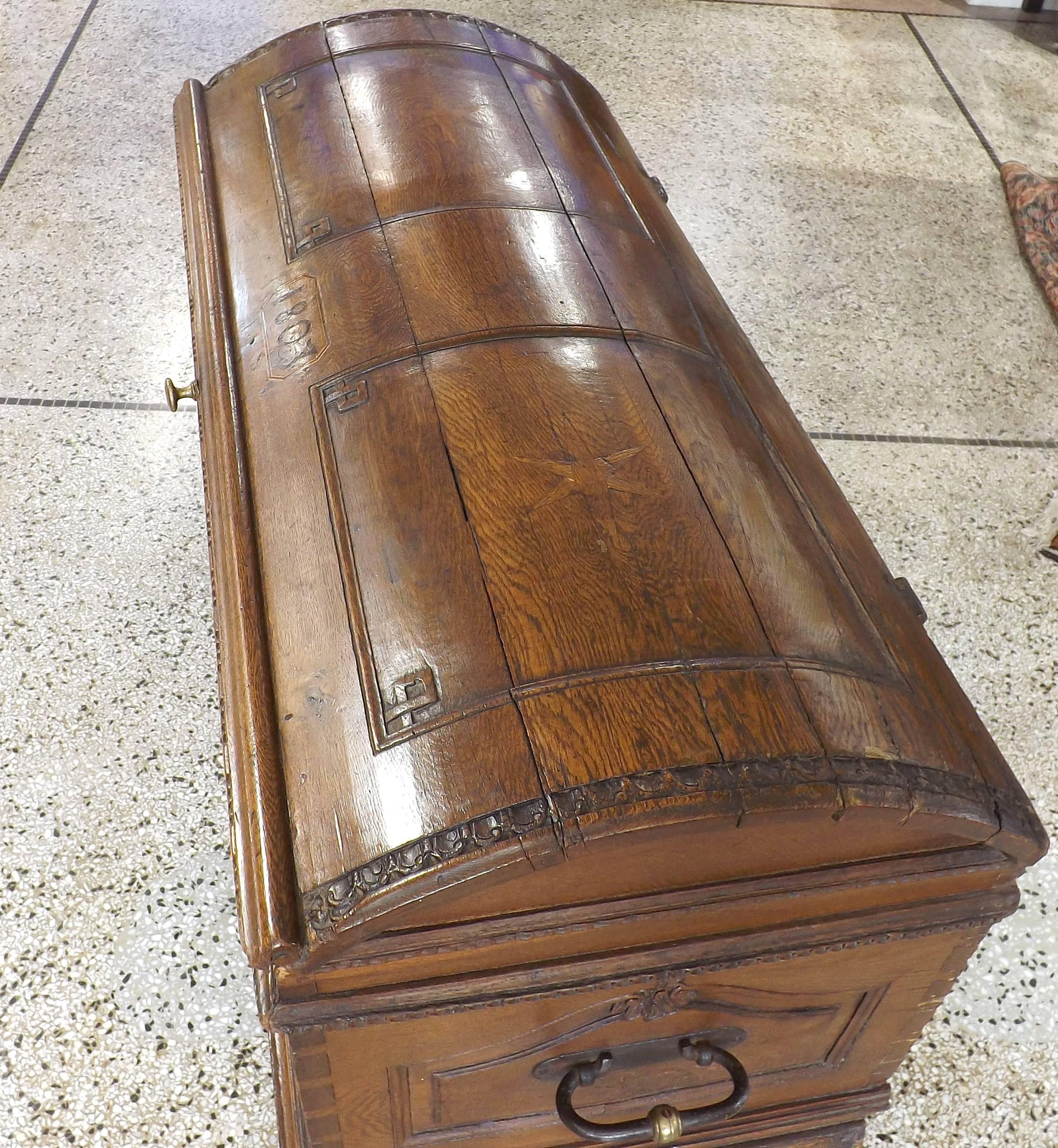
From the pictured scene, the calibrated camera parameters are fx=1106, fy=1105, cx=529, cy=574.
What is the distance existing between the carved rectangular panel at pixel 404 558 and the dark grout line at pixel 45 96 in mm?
2304

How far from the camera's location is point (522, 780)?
3.05 feet

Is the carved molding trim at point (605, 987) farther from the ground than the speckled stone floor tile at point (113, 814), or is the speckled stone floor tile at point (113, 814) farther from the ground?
the carved molding trim at point (605, 987)

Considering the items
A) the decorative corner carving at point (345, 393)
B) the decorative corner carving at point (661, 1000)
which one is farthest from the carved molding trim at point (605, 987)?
the decorative corner carving at point (345, 393)

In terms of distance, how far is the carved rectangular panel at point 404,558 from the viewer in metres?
1.01

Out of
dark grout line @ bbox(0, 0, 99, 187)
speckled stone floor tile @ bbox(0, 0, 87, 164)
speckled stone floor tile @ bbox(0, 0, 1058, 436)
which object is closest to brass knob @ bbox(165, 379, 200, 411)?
speckled stone floor tile @ bbox(0, 0, 1058, 436)

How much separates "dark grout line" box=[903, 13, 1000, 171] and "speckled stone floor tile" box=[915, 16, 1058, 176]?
15mm

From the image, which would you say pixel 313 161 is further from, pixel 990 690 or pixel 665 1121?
pixel 990 690

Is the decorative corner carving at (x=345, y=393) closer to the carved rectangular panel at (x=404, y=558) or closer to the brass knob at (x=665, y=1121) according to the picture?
the carved rectangular panel at (x=404, y=558)

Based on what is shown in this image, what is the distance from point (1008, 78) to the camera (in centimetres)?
390

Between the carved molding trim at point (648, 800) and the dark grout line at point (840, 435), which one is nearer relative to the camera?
the carved molding trim at point (648, 800)

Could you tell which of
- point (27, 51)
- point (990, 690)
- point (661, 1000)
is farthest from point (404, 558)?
point (27, 51)

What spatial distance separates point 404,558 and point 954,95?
347cm

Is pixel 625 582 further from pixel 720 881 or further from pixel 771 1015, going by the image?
pixel 771 1015

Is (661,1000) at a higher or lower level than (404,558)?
lower
